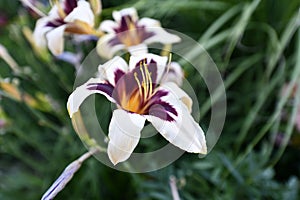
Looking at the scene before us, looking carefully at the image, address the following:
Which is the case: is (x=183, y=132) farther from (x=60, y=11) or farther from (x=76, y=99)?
(x=60, y=11)

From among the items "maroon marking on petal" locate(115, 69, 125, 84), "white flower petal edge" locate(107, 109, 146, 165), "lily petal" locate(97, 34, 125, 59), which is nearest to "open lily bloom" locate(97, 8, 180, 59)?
"lily petal" locate(97, 34, 125, 59)

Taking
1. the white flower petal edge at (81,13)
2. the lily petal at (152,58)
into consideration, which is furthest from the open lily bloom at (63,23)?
the lily petal at (152,58)

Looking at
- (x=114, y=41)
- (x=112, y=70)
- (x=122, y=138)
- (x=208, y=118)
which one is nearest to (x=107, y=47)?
(x=114, y=41)

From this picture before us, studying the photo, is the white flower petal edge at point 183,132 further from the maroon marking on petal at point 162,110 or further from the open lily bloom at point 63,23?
the open lily bloom at point 63,23

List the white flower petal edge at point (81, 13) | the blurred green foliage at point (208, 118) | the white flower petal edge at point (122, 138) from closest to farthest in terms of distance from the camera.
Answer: the white flower petal edge at point (122, 138) < the white flower petal edge at point (81, 13) < the blurred green foliage at point (208, 118)

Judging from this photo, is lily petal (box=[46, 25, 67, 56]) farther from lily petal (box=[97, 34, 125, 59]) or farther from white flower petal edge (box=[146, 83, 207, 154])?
white flower petal edge (box=[146, 83, 207, 154])
